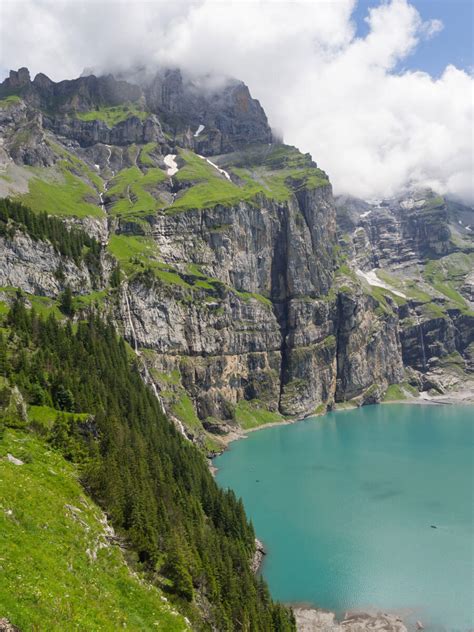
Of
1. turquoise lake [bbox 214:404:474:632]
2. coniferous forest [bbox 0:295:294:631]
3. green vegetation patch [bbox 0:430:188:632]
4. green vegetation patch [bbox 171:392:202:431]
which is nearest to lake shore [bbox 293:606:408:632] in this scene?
turquoise lake [bbox 214:404:474:632]

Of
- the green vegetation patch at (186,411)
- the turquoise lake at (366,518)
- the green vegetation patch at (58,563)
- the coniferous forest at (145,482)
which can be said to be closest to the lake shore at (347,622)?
the turquoise lake at (366,518)

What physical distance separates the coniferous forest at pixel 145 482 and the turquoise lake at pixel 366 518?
11.1m

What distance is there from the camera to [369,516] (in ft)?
288

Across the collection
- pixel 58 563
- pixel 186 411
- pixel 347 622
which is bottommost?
pixel 347 622

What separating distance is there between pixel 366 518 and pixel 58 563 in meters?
76.5

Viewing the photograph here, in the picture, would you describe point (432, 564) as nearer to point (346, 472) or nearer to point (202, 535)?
point (202, 535)

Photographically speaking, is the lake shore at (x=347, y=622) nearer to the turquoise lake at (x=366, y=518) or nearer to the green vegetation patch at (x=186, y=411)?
the turquoise lake at (x=366, y=518)

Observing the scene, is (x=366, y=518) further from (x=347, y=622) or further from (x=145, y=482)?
(x=145, y=482)

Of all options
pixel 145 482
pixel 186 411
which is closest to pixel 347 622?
pixel 145 482

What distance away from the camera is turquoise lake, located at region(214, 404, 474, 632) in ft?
203

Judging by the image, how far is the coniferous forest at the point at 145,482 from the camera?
39875mm

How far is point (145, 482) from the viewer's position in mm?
53375

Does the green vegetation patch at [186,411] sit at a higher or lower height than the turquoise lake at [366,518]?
higher

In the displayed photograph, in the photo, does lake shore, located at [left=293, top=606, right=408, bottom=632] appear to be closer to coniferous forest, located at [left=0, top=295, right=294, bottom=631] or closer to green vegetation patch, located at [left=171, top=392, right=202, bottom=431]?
coniferous forest, located at [left=0, top=295, right=294, bottom=631]
